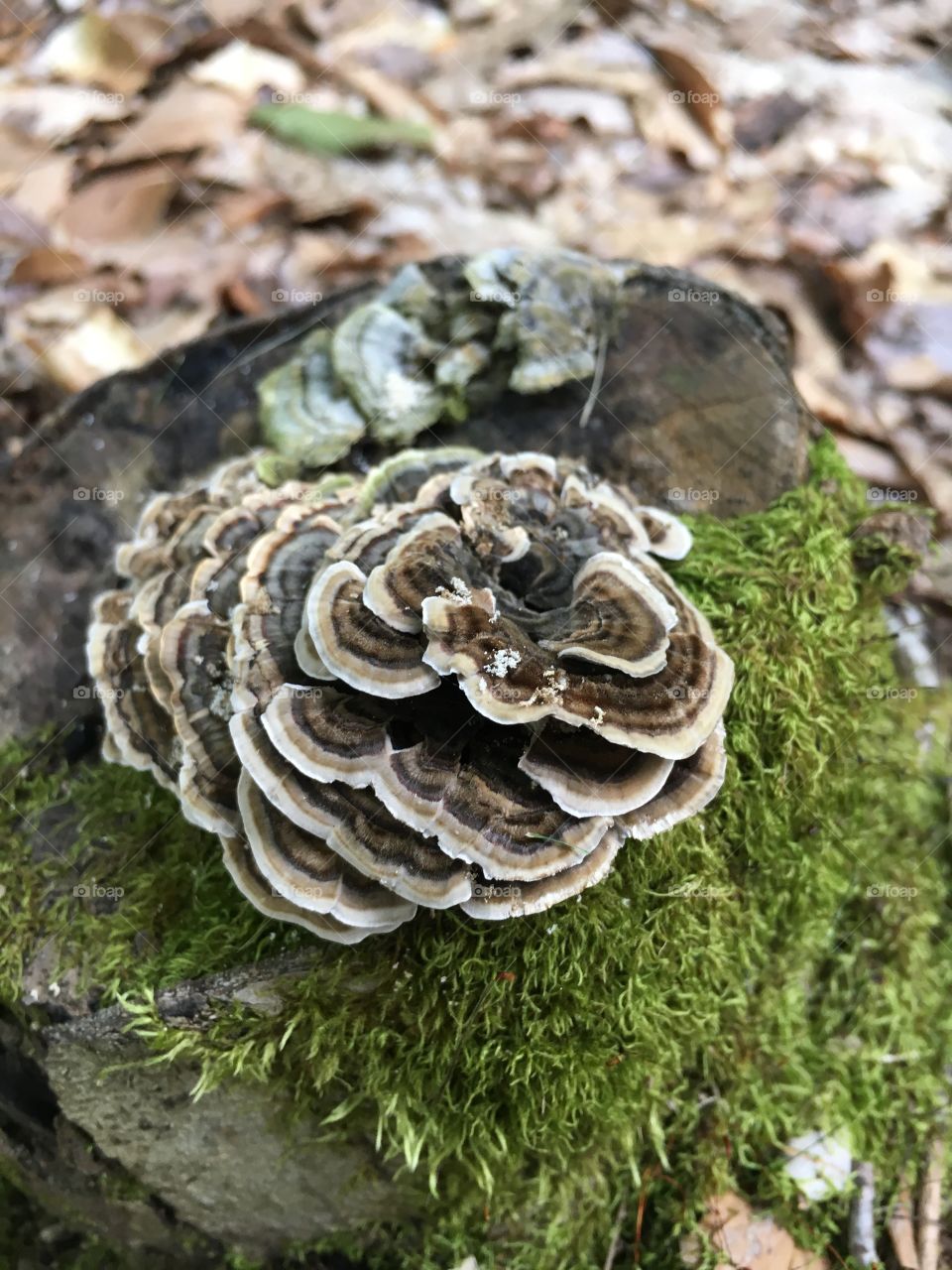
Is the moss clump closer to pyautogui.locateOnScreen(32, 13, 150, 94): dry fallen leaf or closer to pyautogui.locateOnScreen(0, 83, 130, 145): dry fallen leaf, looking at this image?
pyautogui.locateOnScreen(0, 83, 130, 145): dry fallen leaf

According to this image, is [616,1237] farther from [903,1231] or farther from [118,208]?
[118,208]

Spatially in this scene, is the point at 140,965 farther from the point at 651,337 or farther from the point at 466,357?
the point at 651,337

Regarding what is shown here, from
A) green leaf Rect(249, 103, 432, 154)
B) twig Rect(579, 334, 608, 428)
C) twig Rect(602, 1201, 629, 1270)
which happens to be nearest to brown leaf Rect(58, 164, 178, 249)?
green leaf Rect(249, 103, 432, 154)

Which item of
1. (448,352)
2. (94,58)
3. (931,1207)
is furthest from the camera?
(94,58)

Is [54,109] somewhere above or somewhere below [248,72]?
above

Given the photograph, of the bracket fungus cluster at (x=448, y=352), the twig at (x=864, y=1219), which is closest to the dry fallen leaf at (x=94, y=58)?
the bracket fungus cluster at (x=448, y=352)

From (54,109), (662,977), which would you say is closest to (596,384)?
→ (662,977)
